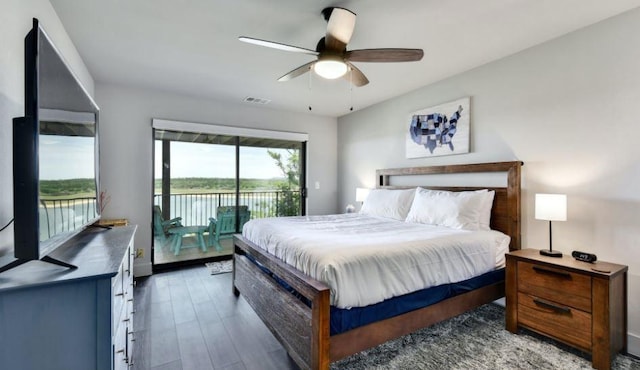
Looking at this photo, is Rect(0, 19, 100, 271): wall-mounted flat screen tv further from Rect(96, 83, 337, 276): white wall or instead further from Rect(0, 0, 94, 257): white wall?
Rect(96, 83, 337, 276): white wall

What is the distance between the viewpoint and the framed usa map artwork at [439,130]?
132 inches

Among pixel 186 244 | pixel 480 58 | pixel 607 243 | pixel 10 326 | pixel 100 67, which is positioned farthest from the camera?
pixel 186 244

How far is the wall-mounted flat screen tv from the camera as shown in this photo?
3.60ft

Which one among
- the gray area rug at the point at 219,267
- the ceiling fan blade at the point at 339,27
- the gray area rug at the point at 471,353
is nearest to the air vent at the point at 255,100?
the ceiling fan blade at the point at 339,27

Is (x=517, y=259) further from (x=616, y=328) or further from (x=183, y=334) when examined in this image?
(x=183, y=334)

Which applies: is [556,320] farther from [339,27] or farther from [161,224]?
[161,224]

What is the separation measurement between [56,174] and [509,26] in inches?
129

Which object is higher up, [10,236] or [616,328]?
[10,236]

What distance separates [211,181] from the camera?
4.56m

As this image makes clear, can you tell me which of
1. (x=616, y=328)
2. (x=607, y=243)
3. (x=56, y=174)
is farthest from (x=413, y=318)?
(x=56, y=174)

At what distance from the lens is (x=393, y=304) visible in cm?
197

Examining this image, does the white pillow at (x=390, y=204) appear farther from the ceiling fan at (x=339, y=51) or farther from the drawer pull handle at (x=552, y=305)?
the ceiling fan at (x=339, y=51)

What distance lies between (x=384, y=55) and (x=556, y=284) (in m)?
2.17

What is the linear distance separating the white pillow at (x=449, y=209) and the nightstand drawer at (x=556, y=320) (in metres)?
0.77
